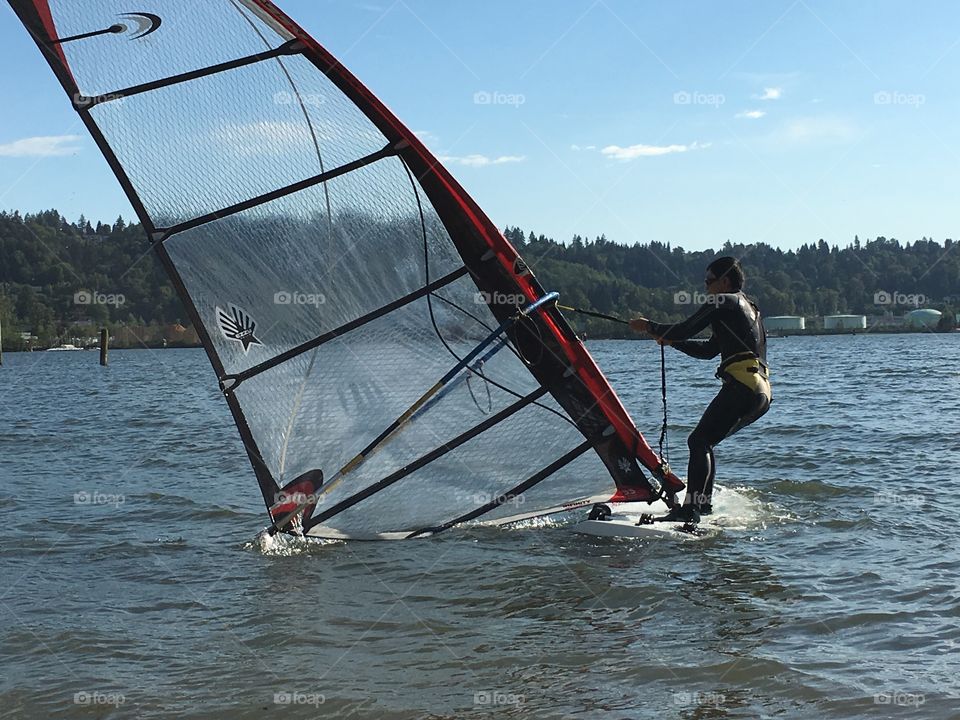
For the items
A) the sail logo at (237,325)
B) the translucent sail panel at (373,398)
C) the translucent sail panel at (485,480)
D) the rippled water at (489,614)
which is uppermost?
the sail logo at (237,325)

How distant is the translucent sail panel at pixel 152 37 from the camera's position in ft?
18.2

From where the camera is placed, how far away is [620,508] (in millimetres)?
7090

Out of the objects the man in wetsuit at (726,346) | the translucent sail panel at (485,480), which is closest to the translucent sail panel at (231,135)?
the translucent sail panel at (485,480)

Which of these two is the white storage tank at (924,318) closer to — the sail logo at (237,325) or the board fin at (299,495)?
the board fin at (299,495)

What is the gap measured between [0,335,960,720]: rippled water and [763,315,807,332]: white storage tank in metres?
117

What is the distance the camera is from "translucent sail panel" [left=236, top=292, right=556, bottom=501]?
6590 mm

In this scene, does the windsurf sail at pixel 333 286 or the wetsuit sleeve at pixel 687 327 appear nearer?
the windsurf sail at pixel 333 286

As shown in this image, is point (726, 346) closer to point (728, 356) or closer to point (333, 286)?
point (728, 356)

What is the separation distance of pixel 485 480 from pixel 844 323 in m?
125

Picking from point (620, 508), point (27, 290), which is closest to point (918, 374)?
point (620, 508)

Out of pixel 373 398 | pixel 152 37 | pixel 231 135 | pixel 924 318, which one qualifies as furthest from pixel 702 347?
pixel 924 318

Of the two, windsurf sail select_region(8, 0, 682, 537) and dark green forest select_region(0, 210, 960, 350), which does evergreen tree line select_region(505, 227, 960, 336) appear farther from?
windsurf sail select_region(8, 0, 682, 537)

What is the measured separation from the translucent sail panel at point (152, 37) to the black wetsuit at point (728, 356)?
2.95 meters

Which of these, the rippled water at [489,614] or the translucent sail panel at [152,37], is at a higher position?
the translucent sail panel at [152,37]
